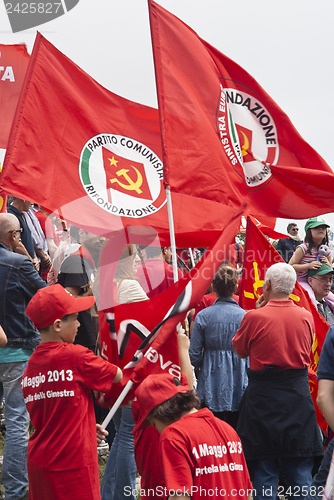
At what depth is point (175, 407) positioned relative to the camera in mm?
3307

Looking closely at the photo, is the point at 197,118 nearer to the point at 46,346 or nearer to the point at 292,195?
the point at 292,195

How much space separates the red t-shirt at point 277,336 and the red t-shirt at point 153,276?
46.7 inches

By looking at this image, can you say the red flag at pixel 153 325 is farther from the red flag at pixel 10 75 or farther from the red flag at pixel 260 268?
the red flag at pixel 10 75

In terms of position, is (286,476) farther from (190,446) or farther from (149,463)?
(190,446)

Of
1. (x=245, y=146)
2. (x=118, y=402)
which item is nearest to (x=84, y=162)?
(x=245, y=146)

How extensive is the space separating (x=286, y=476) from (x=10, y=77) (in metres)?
6.05

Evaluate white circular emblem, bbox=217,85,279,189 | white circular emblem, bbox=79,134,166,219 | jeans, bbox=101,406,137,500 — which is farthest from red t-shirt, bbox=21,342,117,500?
white circular emblem, bbox=217,85,279,189

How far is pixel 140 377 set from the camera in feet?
13.2

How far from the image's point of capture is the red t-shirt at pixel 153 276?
231 inches

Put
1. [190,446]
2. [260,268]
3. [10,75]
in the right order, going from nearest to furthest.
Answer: [190,446], [260,268], [10,75]

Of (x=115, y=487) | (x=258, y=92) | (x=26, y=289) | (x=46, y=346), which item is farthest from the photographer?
(x=258, y=92)

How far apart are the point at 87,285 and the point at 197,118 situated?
5.80 feet

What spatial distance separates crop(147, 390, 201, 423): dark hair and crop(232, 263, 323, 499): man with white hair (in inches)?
63.8

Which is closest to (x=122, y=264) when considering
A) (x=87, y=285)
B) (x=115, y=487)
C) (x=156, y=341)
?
(x=87, y=285)
